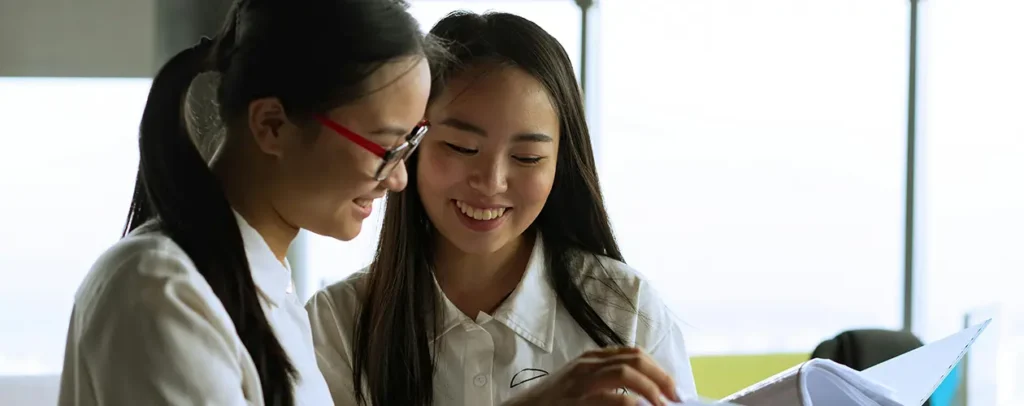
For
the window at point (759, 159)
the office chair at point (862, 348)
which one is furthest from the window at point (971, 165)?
the office chair at point (862, 348)

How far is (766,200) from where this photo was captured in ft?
14.8

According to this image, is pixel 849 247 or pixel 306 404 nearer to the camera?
pixel 306 404

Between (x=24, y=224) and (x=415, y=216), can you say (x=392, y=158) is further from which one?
(x=24, y=224)

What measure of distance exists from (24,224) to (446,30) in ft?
9.22

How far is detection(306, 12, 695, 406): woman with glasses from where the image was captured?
158 cm

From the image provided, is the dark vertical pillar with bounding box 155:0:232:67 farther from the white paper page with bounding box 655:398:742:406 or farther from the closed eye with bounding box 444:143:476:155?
the white paper page with bounding box 655:398:742:406

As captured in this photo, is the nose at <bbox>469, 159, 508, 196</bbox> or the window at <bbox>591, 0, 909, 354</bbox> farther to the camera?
the window at <bbox>591, 0, 909, 354</bbox>

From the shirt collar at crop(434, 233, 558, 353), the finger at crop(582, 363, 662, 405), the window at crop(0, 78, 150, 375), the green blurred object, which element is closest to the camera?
the finger at crop(582, 363, 662, 405)

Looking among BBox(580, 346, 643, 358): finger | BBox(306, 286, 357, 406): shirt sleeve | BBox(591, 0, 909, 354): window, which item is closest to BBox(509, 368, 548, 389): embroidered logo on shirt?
BBox(306, 286, 357, 406): shirt sleeve

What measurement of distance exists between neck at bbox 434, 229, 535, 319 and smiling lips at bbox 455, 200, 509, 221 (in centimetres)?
13

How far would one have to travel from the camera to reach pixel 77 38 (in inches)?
146

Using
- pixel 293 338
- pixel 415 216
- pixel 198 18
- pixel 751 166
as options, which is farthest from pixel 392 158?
pixel 751 166

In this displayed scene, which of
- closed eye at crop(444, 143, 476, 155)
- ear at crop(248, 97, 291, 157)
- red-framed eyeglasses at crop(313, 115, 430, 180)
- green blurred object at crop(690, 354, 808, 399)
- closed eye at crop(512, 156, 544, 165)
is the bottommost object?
green blurred object at crop(690, 354, 808, 399)

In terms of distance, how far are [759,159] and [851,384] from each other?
336cm
